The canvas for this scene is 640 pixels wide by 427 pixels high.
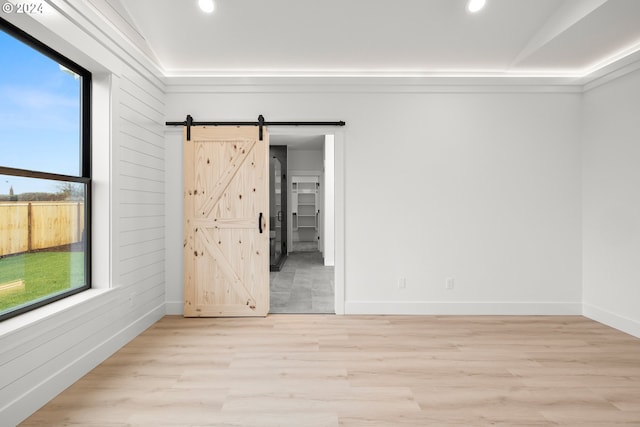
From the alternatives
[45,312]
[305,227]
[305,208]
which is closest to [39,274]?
[45,312]

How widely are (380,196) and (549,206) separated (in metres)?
1.95

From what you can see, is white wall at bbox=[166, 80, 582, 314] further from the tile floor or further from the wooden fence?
the wooden fence

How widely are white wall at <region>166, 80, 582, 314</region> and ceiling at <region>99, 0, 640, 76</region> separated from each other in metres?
0.31

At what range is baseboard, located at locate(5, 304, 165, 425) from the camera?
6.62ft

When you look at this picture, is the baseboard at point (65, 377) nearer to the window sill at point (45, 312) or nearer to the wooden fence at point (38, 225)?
the window sill at point (45, 312)

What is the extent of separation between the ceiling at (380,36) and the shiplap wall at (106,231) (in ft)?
1.26

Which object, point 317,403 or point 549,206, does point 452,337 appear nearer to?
point 317,403

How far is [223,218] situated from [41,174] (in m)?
1.79

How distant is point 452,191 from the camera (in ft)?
13.3

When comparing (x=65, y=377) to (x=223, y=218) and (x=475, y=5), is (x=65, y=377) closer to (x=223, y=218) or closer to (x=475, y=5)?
(x=223, y=218)

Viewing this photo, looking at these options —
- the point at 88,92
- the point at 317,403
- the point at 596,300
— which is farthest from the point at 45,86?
the point at 596,300

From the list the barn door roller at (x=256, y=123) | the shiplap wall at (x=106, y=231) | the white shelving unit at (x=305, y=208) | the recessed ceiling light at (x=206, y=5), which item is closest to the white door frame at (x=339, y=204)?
the barn door roller at (x=256, y=123)

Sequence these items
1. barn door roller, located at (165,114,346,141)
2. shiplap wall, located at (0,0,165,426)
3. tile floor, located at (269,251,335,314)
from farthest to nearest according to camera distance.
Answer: tile floor, located at (269,251,335,314), barn door roller, located at (165,114,346,141), shiplap wall, located at (0,0,165,426)

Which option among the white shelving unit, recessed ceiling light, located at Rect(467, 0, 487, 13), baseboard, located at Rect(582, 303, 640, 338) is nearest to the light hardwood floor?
baseboard, located at Rect(582, 303, 640, 338)
